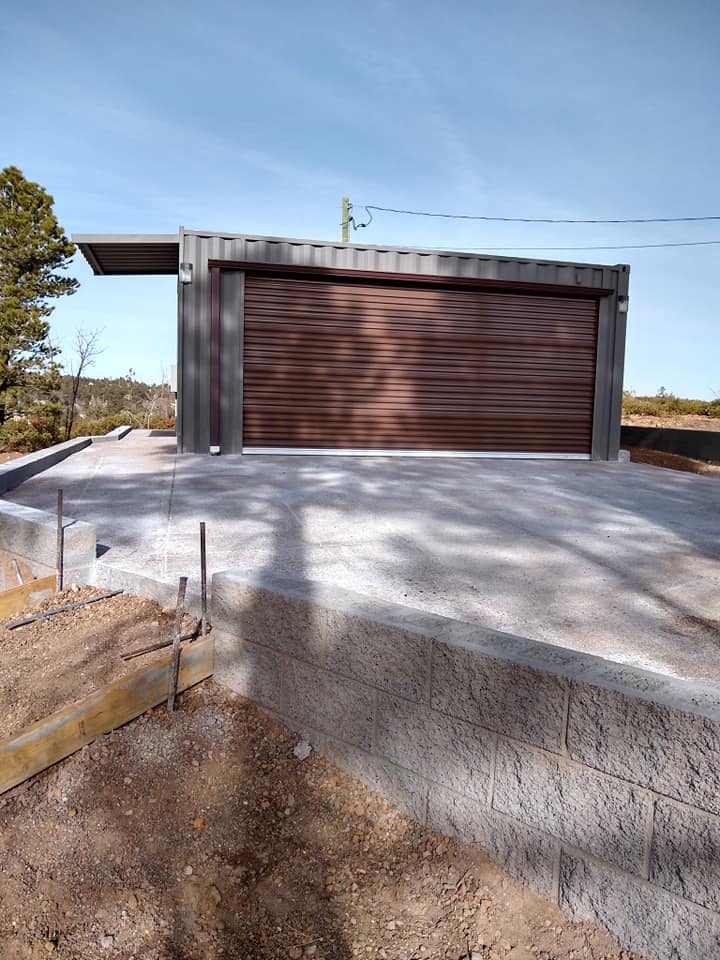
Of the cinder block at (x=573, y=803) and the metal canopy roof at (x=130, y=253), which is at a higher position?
the metal canopy roof at (x=130, y=253)

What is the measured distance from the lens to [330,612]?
2102mm

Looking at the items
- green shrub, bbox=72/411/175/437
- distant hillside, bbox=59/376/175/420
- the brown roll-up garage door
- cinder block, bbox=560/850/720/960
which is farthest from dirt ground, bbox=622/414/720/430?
cinder block, bbox=560/850/720/960

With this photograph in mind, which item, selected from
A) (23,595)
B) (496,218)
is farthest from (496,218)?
(23,595)

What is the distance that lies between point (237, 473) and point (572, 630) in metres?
5.35

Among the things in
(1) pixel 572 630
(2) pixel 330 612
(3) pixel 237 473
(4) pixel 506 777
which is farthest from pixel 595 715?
(3) pixel 237 473

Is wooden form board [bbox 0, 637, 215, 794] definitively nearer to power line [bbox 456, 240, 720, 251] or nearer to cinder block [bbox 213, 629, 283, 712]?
cinder block [bbox 213, 629, 283, 712]

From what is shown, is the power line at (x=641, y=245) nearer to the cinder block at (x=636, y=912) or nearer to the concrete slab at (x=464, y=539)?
the concrete slab at (x=464, y=539)

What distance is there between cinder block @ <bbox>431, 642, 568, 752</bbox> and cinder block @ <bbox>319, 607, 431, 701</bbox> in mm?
54

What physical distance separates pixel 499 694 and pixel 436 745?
298mm

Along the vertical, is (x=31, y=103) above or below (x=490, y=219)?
below

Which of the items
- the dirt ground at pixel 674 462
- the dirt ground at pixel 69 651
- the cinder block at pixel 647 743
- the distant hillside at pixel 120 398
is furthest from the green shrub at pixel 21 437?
the cinder block at pixel 647 743

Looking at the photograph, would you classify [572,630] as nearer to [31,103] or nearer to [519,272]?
[519,272]

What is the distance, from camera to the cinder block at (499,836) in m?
1.61

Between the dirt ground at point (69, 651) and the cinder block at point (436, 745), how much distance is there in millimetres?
1064
